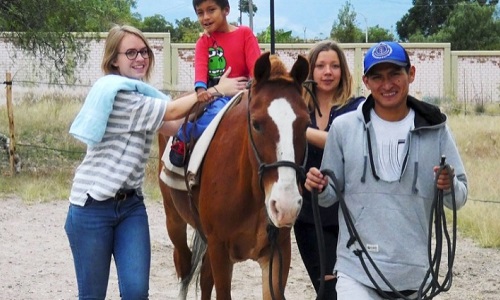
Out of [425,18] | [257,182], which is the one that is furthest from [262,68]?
[425,18]

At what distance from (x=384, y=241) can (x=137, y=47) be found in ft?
5.13

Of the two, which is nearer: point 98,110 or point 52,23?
point 98,110

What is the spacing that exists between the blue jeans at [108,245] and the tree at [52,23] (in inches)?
393

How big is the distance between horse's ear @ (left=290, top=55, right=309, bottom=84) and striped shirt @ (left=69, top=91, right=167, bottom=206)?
2.17ft

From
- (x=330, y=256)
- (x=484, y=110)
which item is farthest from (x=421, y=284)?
(x=484, y=110)

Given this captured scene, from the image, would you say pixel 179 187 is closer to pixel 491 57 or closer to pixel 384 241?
pixel 384 241

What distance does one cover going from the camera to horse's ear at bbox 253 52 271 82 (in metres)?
3.83

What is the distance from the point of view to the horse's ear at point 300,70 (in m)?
3.89

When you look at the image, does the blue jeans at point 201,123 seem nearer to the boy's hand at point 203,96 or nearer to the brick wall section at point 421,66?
the boy's hand at point 203,96

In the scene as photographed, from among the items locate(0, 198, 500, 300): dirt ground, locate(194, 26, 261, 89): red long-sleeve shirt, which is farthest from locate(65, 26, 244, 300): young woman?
locate(0, 198, 500, 300): dirt ground

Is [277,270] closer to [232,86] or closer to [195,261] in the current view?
[232,86]

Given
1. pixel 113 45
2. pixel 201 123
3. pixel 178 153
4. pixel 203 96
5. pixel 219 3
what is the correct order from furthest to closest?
pixel 219 3 → pixel 178 153 → pixel 201 123 → pixel 203 96 → pixel 113 45

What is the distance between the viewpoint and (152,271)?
7168 millimetres

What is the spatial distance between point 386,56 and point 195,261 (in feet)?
10.2
